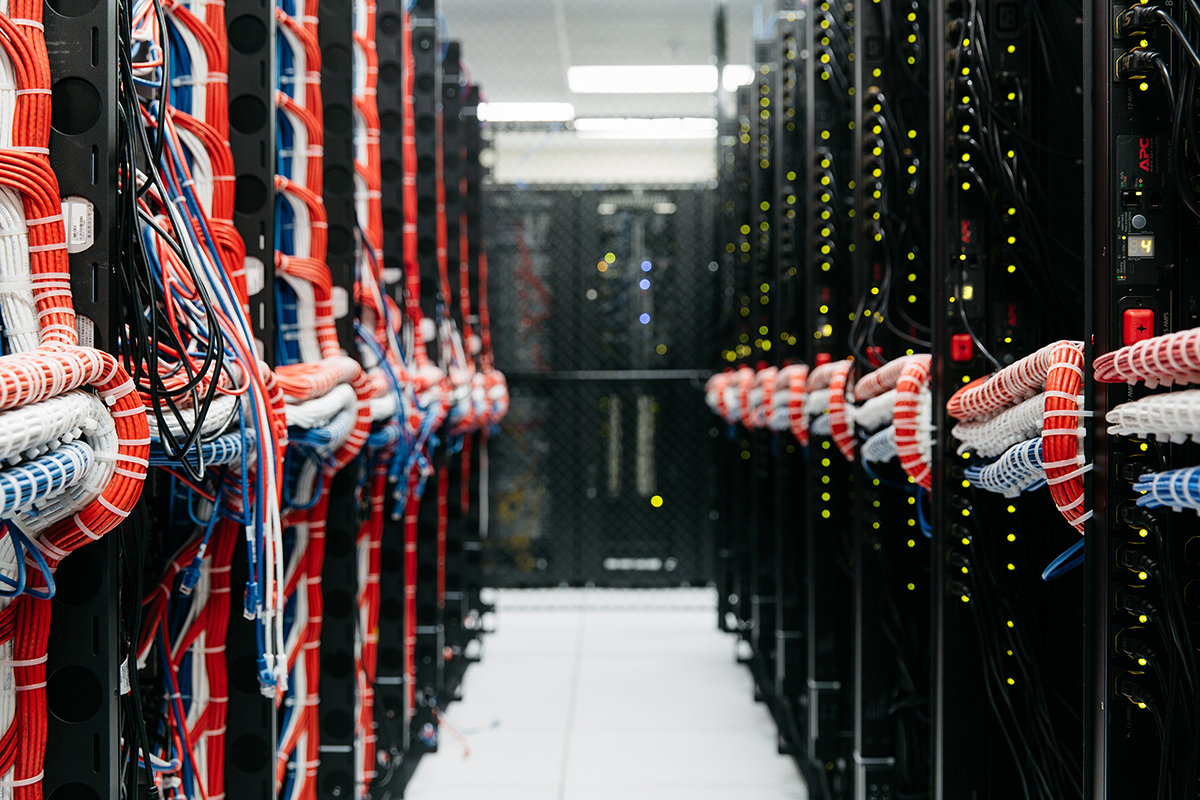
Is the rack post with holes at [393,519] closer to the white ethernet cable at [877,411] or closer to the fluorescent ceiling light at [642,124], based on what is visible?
the white ethernet cable at [877,411]

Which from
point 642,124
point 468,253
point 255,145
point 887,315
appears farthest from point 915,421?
point 642,124

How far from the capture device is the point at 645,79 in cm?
834

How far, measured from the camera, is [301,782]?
8.48 ft

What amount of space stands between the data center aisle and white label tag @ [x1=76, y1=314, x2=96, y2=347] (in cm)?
280

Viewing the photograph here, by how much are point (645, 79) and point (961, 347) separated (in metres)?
6.71

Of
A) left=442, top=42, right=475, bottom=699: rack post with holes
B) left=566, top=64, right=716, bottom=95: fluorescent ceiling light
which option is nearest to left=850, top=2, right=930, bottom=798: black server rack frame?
left=442, top=42, right=475, bottom=699: rack post with holes

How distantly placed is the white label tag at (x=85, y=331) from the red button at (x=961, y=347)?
170 cm

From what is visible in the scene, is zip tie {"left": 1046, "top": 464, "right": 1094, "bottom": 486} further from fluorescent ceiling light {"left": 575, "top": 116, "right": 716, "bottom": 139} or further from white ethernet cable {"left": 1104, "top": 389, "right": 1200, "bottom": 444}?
fluorescent ceiling light {"left": 575, "top": 116, "right": 716, "bottom": 139}

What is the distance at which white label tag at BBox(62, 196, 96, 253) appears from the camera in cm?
142

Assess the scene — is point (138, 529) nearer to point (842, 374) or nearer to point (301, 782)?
point (301, 782)

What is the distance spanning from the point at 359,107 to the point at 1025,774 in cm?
263

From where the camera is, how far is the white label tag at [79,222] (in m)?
1.42

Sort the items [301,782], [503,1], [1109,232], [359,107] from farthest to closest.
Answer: [503,1], [359,107], [301,782], [1109,232]

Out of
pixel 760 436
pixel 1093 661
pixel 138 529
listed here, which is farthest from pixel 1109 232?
pixel 760 436
